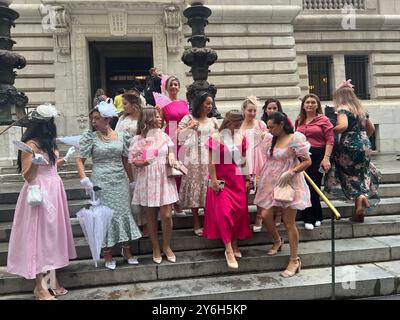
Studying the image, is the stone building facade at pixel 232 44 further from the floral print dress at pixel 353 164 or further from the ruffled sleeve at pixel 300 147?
the ruffled sleeve at pixel 300 147

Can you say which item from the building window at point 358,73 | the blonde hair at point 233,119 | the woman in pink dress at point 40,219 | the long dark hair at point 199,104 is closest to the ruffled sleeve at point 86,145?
the woman in pink dress at point 40,219

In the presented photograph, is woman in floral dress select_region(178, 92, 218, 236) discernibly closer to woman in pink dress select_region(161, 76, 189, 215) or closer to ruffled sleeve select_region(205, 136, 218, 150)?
woman in pink dress select_region(161, 76, 189, 215)

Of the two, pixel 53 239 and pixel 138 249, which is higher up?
pixel 53 239

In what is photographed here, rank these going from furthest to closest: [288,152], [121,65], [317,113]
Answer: [121,65]
[317,113]
[288,152]

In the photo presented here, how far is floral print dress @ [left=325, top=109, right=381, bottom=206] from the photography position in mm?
5398

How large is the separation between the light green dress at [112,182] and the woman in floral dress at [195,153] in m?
0.86

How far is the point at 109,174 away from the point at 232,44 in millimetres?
10648

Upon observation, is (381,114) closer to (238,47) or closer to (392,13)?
(392,13)

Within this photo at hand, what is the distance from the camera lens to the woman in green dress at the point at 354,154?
5.38 metres

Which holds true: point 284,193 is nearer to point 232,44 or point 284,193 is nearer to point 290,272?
point 290,272

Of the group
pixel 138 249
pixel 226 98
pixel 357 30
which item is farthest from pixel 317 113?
pixel 357 30

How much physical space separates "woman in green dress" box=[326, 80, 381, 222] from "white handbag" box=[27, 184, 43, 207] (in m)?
4.08

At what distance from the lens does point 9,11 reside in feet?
21.1

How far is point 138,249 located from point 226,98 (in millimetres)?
9761
